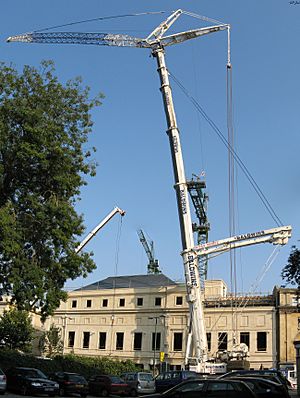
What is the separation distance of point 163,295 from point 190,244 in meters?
27.7

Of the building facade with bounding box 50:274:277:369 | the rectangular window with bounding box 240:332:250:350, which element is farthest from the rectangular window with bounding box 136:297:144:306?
the rectangular window with bounding box 240:332:250:350

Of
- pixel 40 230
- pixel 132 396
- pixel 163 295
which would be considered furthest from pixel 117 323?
pixel 40 230

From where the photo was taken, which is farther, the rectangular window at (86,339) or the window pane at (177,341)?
the rectangular window at (86,339)

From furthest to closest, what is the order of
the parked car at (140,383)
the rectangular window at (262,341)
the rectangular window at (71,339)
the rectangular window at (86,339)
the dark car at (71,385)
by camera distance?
1. the rectangular window at (71,339)
2. the rectangular window at (86,339)
3. the rectangular window at (262,341)
4. the parked car at (140,383)
5. the dark car at (71,385)

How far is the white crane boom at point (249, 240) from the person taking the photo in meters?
46.5

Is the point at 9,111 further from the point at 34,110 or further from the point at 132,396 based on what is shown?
the point at 132,396

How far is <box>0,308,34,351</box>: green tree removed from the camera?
212 ft

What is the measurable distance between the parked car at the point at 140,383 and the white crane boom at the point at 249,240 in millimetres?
12639

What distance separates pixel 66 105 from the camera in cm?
3528

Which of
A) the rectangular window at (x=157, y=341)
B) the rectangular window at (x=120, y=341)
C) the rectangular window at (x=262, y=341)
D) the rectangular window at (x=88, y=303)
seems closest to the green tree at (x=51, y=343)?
the rectangular window at (x=88, y=303)

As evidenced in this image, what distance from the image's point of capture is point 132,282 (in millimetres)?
80625

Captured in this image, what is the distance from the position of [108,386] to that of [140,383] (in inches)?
89.8

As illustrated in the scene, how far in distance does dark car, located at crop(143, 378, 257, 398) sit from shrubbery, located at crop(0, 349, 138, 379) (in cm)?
2832

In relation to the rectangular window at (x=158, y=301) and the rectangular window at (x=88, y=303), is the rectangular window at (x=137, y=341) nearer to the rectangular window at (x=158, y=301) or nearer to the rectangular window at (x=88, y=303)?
the rectangular window at (x=158, y=301)
